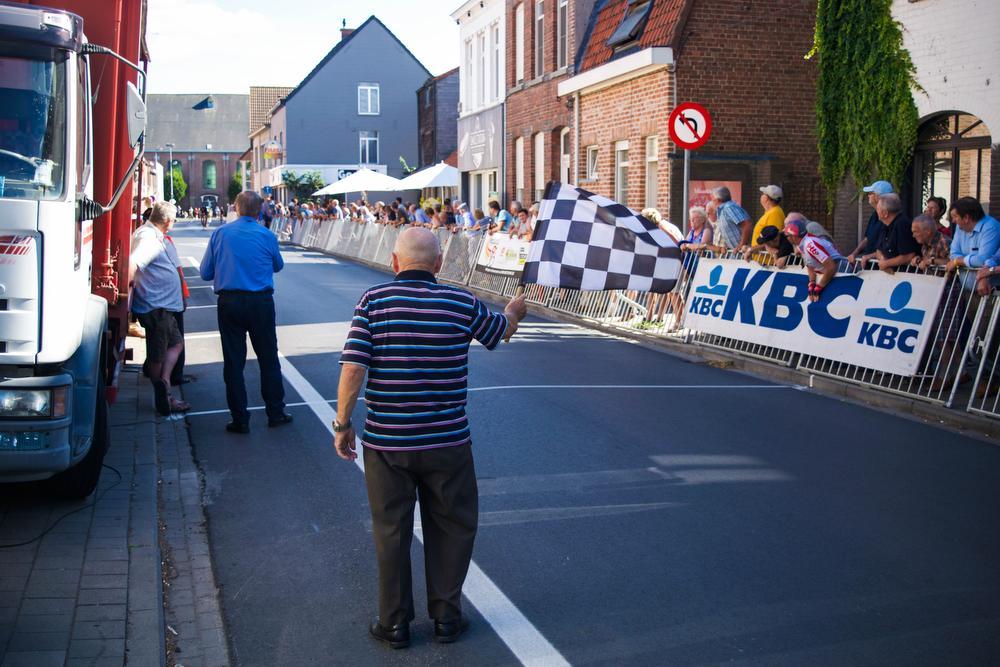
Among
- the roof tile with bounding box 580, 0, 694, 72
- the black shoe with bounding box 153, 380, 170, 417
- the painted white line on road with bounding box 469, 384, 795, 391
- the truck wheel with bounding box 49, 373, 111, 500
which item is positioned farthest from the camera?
the roof tile with bounding box 580, 0, 694, 72

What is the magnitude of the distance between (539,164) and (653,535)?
1000 inches

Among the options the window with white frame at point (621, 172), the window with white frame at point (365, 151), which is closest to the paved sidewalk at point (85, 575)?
the window with white frame at point (621, 172)

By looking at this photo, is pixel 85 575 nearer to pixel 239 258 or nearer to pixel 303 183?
pixel 239 258

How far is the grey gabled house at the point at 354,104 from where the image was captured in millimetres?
66500

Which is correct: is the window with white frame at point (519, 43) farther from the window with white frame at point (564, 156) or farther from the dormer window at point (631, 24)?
the dormer window at point (631, 24)

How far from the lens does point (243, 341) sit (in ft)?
30.1

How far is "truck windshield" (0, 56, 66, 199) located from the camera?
6148 millimetres

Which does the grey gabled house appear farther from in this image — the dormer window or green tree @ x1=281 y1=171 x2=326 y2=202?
the dormer window

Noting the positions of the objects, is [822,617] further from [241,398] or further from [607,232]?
[241,398]

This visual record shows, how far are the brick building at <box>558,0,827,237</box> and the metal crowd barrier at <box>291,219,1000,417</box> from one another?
384 centimetres

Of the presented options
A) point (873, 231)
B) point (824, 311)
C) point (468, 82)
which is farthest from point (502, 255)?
point (468, 82)

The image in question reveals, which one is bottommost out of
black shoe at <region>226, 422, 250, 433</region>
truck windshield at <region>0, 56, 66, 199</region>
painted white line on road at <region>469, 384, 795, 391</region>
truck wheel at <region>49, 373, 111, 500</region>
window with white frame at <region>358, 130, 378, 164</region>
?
black shoe at <region>226, 422, 250, 433</region>

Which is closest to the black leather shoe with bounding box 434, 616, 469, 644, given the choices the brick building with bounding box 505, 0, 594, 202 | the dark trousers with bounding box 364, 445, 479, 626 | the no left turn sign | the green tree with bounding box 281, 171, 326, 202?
the dark trousers with bounding box 364, 445, 479, 626

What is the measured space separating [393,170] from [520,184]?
116 ft
